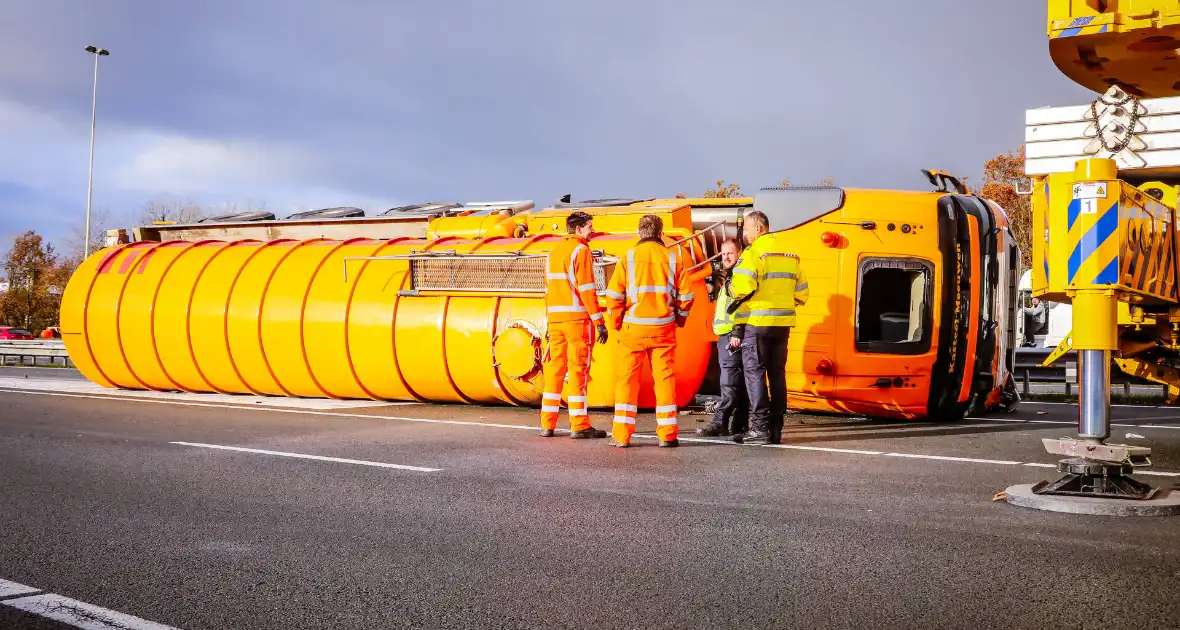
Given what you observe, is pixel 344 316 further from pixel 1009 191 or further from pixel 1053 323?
pixel 1009 191

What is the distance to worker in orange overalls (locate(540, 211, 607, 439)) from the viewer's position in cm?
893

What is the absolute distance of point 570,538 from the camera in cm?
486

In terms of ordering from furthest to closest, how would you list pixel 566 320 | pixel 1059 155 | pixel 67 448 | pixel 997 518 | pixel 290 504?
pixel 1059 155
pixel 566 320
pixel 67 448
pixel 290 504
pixel 997 518

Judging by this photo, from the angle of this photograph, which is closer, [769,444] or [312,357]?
[769,444]

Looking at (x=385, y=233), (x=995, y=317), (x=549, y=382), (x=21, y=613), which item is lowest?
(x=21, y=613)

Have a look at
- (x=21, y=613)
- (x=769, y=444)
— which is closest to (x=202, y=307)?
(x=769, y=444)

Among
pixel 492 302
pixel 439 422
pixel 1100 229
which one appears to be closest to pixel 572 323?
pixel 439 422

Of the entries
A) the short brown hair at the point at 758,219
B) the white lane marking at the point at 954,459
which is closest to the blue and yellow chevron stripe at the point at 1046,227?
the white lane marking at the point at 954,459

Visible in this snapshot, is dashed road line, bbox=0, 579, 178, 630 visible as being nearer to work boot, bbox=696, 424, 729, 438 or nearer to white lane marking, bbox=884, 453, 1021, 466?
white lane marking, bbox=884, 453, 1021, 466

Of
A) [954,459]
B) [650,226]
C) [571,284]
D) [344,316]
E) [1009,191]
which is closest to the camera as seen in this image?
[954,459]

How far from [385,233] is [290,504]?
8700mm

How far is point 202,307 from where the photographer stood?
13516 millimetres

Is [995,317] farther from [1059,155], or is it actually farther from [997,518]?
[1059,155]

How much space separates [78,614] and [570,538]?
81.4 inches
